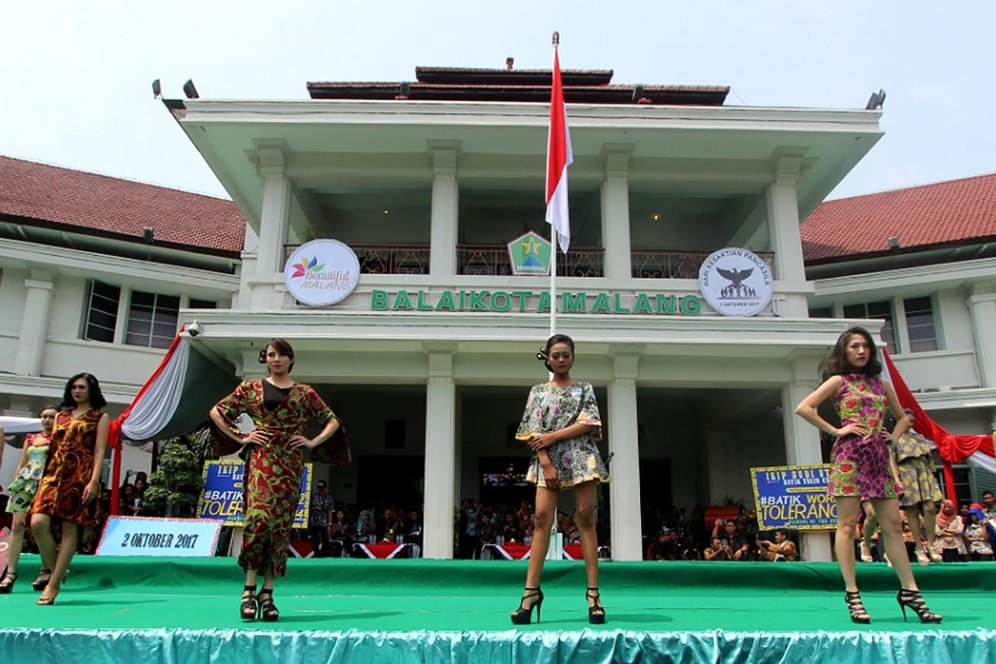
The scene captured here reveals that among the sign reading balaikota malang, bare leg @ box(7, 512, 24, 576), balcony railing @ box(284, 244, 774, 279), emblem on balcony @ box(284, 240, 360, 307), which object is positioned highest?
balcony railing @ box(284, 244, 774, 279)

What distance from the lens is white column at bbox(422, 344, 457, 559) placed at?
33.6 feet

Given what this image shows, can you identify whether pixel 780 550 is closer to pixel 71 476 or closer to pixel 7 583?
pixel 71 476

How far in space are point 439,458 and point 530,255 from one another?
334cm

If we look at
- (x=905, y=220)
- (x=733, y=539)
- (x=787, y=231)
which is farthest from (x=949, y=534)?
(x=905, y=220)

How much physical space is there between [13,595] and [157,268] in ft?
36.2

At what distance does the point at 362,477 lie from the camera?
15.2 m

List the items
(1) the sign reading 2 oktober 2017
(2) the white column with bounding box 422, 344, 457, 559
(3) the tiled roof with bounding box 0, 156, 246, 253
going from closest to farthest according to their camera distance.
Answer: (1) the sign reading 2 oktober 2017
(2) the white column with bounding box 422, 344, 457, 559
(3) the tiled roof with bounding box 0, 156, 246, 253

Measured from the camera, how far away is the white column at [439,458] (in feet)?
33.6

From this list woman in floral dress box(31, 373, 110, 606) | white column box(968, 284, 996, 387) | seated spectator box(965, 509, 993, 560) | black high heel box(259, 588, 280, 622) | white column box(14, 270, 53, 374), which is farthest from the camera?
white column box(14, 270, 53, 374)

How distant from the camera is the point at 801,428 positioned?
35.5ft

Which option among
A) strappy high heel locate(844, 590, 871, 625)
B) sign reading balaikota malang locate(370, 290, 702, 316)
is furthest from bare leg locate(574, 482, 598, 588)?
sign reading balaikota malang locate(370, 290, 702, 316)

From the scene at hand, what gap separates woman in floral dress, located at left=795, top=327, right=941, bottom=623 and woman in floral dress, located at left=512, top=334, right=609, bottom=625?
1229 millimetres

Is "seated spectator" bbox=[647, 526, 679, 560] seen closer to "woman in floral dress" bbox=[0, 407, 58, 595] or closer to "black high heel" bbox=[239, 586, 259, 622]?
"woman in floral dress" bbox=[0, 407, 58, 595]

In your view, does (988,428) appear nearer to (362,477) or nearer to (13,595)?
(362,477)
